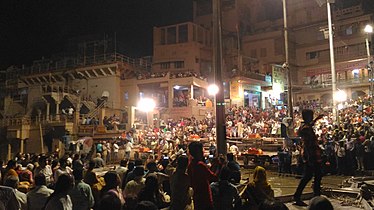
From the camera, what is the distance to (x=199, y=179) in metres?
5.27

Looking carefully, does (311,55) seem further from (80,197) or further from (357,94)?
(80,197)

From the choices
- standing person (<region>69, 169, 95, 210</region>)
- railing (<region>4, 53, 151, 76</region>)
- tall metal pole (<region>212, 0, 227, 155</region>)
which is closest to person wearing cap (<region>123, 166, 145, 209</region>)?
standing person (<region>69, 169, 95, 210</region>)

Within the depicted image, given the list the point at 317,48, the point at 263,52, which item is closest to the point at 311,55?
the point at 317,48

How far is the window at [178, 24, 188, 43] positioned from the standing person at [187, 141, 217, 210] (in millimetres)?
32585

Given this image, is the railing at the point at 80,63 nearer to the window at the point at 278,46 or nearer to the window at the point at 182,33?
the window at the point at 182,33

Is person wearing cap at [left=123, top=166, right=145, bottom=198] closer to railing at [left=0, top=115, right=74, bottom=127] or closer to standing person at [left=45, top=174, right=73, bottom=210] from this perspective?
standing person at [left=45, top=174, right=73, bottom=210]

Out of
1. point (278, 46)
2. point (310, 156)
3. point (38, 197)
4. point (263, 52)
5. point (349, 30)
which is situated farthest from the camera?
point (263, 52)

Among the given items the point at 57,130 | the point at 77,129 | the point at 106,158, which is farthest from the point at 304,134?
the point at 57,130

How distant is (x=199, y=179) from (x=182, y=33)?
33.6 m

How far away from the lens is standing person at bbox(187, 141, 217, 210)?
520 centimetres

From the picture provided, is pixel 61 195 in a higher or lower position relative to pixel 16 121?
lower

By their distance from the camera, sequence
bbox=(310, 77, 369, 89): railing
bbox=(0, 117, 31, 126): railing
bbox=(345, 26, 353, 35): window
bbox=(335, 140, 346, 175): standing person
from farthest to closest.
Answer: bbox=(0, 117, 31, 126): railing → bbox=(345, 26, 353, 35): window → bbox=(310, 77, 369, 89): railing → bbox=(335, 140, 346, 175): standing person

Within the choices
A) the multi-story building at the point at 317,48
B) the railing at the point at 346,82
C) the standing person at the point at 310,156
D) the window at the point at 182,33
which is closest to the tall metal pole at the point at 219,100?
the standing person at the point at 310,156

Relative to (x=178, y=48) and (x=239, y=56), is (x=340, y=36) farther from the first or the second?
(x=178, y=48)
